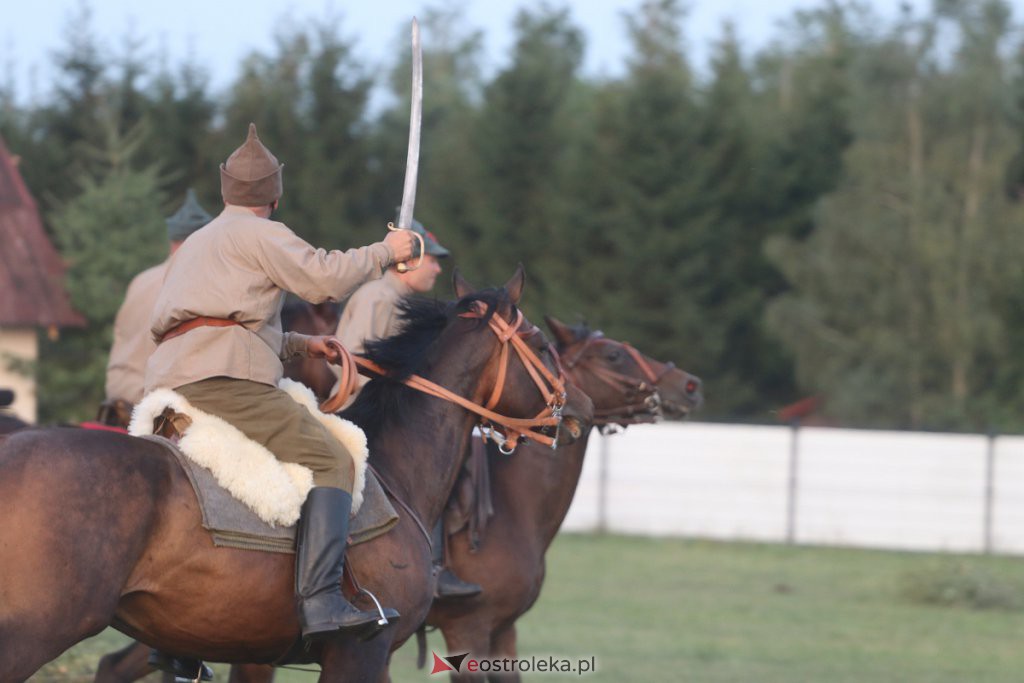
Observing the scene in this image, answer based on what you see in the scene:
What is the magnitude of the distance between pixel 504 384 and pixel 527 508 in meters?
1.87

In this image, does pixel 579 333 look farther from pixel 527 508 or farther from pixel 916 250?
pixel 916 250

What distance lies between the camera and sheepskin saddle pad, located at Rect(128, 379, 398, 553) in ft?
16.9

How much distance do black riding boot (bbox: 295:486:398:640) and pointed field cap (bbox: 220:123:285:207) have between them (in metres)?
1.19

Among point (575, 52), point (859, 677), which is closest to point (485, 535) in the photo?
point (859, 677)

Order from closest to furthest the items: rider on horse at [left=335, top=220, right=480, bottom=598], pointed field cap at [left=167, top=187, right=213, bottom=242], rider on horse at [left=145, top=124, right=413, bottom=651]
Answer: rider on horse at [left=145, top=124, right=413, bottom=651], rider on horse at [left=335, top=220, right=480, bottom=598], pointed field cap at [left=167, top=187, right=213, bottom=242]

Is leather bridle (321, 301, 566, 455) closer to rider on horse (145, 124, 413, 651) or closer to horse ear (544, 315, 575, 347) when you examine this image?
rider on horse (145, 124, 413, 651)

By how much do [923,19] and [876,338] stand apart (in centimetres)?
829

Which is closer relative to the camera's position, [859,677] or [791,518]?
[859,677]

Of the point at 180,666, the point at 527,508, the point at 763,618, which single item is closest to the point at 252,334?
the point at 180,666

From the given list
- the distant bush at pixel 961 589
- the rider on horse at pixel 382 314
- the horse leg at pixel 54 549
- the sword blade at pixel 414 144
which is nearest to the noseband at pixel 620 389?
the rider on horse at pixel 382 314

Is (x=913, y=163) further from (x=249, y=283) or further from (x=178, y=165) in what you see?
(x=249, y=283)

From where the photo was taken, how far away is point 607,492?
20.5 metres

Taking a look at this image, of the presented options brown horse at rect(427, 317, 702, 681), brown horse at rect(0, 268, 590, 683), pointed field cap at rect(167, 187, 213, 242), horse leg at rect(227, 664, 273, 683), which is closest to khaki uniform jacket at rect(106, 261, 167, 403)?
pointed field cap at rect(167, 187, 213, 242)

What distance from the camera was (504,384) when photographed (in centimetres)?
640
